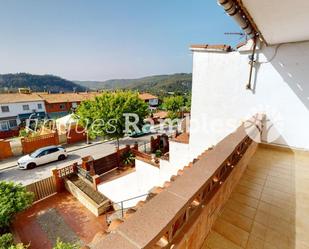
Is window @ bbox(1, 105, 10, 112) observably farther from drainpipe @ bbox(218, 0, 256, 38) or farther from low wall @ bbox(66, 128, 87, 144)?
drainpipe @ bbox(218, 0, 256, 38)

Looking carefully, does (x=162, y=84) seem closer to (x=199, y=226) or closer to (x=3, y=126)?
(x=3, y=126)

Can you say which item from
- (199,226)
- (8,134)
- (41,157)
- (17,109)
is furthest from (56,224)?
(17,109)

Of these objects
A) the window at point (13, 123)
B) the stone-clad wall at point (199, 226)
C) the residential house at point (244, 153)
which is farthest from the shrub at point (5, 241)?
the window at point (13, 123)

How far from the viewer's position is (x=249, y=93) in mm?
5133

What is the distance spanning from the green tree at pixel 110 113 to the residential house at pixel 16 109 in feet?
46.8

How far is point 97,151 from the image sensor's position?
1527 cm

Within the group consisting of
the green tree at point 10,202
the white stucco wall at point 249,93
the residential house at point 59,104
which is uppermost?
the white stucco wall at point 249,93

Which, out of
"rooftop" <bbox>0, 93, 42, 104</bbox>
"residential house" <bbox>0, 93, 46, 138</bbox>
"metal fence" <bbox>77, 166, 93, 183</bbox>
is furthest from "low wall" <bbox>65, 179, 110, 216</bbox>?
"rooftop" <bbox>0, 93, 42, 104</bbox>

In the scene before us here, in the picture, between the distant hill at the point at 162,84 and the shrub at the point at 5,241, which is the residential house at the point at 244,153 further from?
the distant hill at the point at 162,84

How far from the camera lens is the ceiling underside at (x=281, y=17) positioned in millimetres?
2234

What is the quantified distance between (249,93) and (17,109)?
2942cm

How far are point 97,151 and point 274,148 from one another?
43.9ft

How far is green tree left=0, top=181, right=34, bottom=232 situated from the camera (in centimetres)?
598

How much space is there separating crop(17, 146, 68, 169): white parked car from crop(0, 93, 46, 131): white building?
16.2m
